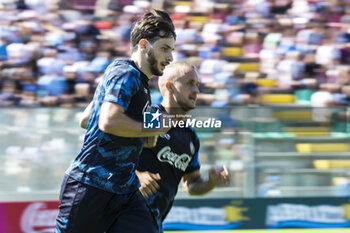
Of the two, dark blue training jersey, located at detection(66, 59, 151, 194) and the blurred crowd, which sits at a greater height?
dark blue training jersey, located at detection(66, 59, 151, 194)

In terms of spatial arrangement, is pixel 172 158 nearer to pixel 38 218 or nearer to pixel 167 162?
pixel 167 162

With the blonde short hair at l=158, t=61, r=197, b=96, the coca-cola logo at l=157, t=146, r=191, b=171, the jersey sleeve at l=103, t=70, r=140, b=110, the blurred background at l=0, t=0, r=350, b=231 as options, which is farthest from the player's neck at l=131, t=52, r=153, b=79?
the blurred background at l=0, t=0, r=350, b=231

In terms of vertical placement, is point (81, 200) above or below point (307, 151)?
above

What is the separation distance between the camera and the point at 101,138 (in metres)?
2.97

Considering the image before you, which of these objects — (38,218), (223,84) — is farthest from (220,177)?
(223,84)

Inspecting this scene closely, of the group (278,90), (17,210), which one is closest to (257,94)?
(278,90)

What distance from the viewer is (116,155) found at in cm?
300

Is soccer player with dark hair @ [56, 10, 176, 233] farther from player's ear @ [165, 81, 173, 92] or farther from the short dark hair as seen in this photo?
player's ear @ [165, 81, 173, 92]

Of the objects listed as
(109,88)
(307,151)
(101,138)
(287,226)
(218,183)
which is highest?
(109,88)

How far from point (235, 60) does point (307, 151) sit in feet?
6.50

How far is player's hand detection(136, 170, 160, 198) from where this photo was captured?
3.47m

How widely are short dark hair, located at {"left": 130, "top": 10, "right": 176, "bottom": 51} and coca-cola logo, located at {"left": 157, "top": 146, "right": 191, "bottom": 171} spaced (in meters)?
0.91

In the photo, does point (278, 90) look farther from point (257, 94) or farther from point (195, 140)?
point (195, 140)

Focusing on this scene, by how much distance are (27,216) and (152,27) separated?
3982mm
